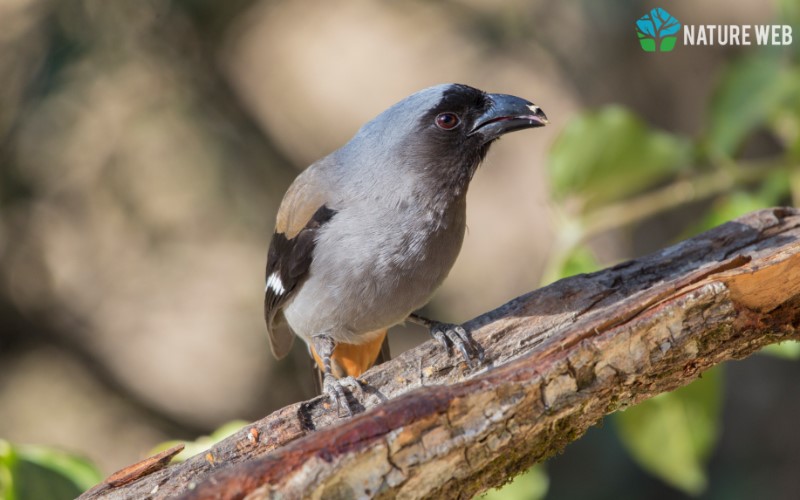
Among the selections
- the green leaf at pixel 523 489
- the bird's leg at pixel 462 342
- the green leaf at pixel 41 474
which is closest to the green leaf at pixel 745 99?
the bird's leg at pixel 462 342

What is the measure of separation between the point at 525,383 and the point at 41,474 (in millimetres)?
1548

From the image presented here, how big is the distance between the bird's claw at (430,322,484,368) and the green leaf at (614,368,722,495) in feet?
2.51

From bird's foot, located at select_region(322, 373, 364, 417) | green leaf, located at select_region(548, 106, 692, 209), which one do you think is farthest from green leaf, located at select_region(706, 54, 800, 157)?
bird's foot, located at select_region(322, 373, 364, 417)

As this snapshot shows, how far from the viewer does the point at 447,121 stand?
3.77m

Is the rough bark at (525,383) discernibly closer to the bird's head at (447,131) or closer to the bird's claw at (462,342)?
the bird's claw at (462,342)

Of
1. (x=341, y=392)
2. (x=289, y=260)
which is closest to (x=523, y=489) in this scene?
(x=341, y=392)

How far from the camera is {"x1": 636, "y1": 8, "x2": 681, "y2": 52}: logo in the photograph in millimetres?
5344

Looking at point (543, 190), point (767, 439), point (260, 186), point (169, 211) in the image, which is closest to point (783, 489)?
point (767, 439)

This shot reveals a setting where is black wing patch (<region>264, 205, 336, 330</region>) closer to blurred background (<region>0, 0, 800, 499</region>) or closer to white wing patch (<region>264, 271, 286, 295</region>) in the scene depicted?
white wing patch (<region>264, 271, 286, 295</region>)

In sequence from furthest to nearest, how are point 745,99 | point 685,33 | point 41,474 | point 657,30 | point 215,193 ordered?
point 215,193 < point 685,33 < point 657,30 < point 745,99 < point 41,474

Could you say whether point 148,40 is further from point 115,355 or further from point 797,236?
point 797,236

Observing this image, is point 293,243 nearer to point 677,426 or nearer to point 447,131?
point 447,131

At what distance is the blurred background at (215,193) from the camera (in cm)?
540

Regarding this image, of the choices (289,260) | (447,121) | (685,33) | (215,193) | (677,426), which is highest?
(215,193)
